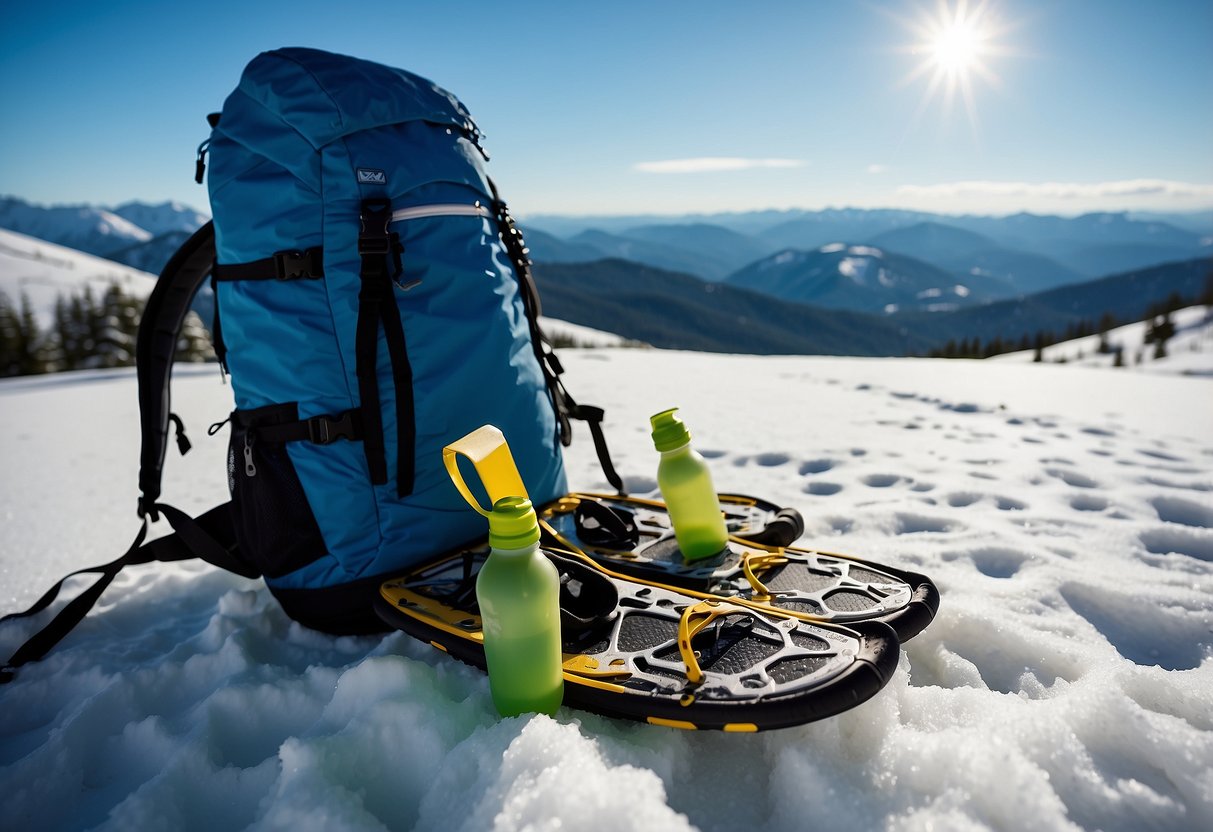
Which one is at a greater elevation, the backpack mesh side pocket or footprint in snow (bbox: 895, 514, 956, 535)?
the backpack mesh side pocket

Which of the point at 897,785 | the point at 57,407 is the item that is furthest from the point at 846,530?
the point at 57,407

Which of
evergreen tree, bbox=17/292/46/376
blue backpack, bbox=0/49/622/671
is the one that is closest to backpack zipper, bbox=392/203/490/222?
blue backpack, bbox=0/49/622/671

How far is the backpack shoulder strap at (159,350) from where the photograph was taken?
239cm

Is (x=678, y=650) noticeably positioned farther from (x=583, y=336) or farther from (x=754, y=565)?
(x=583, y=336)

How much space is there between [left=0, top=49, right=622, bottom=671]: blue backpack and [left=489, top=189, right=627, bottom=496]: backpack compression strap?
0.37m

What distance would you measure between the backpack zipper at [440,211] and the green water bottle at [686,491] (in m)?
1.04

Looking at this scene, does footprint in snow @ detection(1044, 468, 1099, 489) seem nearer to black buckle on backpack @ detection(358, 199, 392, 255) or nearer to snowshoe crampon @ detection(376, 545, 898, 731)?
snowshoe crampon @ detection(376, 545, 898, 731)

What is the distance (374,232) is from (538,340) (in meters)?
0.87

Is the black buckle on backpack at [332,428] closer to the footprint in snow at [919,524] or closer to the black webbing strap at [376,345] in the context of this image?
the black webbing strap at [376,345]

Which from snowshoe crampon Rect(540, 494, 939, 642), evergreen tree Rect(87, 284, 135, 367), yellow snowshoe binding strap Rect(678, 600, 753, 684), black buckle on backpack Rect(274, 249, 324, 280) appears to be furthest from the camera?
evergreen tree Rect(87, 284, 135, 367)

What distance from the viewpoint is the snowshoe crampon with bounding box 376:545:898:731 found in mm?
1405

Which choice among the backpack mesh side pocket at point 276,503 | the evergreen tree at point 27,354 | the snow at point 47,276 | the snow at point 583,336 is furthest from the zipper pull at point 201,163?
the snow at point 47,276

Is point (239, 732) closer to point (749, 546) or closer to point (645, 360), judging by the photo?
point (749, 546)

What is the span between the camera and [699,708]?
1.41m
